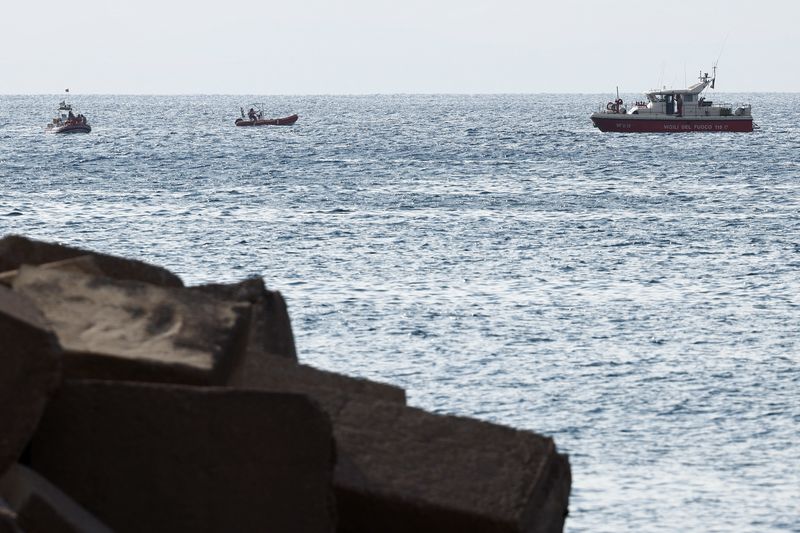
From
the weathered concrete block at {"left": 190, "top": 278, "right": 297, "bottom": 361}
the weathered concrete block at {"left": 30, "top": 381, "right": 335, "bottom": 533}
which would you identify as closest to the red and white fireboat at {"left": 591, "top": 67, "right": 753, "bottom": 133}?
the weathered concrete block at {"left": 190, "top": 278, "right": 297, "bottom": 361}

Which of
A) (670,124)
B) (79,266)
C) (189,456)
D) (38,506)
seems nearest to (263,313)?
(79,266)

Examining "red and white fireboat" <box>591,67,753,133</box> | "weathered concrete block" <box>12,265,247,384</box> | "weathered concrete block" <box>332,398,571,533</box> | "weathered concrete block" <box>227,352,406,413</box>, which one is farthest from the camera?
"red and white fireboat" <box>591,67,753,133</box>

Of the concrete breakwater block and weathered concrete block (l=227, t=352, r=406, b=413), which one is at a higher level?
weathered concrete block (l=227, t=352, r=406, b=413)

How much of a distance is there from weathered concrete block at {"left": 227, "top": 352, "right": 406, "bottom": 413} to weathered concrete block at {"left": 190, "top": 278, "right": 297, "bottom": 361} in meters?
0.47

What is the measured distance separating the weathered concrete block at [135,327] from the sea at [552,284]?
13.6ft

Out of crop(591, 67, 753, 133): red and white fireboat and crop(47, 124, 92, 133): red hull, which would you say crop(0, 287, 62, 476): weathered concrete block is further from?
crop(47, 124, 92, 133): red hull

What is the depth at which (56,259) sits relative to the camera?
6.20 m

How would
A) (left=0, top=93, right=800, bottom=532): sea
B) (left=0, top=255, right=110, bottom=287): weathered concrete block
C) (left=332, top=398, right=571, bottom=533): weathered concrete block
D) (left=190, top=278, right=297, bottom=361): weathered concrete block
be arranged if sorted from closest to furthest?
(left=332, top=398, right=571, bottom=533): weathered concrete block < (left=0, top=255, right=110, bottom=287): weathered concrete block < (left=190, top=278, right=297, bottom=361): weathered concrete block < (left=0, top=93, right=800, bottom=532): sea

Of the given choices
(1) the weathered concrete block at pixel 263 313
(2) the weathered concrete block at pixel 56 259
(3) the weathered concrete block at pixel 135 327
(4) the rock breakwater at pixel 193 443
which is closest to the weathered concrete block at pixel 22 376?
(4) the rock breakwater at pixel 193 443

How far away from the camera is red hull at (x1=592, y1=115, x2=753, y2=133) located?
7494 cm

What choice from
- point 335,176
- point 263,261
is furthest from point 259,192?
point 263,261

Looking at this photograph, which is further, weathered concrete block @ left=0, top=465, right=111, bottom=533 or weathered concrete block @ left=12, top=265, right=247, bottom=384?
weathered concrete block @ left=12, top=265, right=247, bottom=384

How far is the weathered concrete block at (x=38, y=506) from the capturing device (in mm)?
4258

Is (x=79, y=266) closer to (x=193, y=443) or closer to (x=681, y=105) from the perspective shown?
(x=193, y=443)
